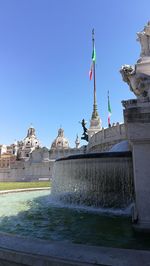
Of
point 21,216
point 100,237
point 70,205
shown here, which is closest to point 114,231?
point 100,237

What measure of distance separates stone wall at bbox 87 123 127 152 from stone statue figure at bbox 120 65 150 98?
3746 millimetres

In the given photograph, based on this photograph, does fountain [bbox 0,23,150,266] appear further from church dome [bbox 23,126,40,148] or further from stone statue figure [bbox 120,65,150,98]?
church dome [bbox 23,126,40,148]

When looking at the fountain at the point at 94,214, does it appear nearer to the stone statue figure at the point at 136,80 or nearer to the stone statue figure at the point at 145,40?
the stone statue figure at the point at 136,80

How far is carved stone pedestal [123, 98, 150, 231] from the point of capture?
4941 mm

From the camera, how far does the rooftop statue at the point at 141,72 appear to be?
43.4 feet

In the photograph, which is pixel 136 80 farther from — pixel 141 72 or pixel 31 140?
pixel 31 140

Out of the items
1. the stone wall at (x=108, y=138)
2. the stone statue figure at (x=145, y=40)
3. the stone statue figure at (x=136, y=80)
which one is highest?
the stone statue figure at (x=145, y=40)

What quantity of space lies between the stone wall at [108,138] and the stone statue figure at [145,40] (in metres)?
5.06

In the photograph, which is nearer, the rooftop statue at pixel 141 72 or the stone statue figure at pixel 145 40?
the rooftop statue at pixel 141 72

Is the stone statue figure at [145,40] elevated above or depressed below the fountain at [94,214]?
above

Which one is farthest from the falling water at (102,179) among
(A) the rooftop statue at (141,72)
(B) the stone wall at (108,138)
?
(B) the stone wall at (108,138)

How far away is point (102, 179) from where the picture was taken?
8.16 metres

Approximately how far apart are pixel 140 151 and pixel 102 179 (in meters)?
3.20

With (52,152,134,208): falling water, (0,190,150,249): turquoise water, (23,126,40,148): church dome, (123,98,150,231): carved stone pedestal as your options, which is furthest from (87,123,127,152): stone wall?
(23,126,40,148): church dome
